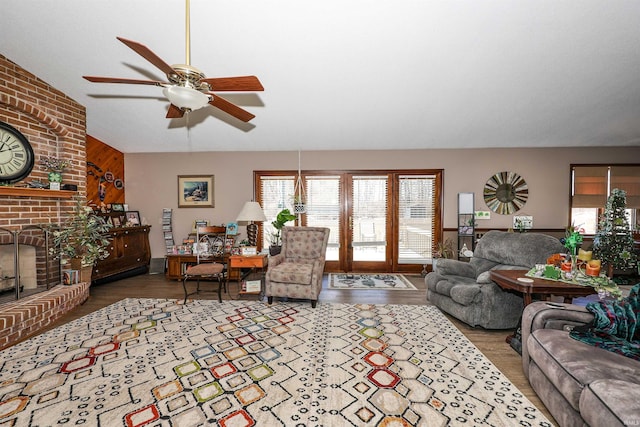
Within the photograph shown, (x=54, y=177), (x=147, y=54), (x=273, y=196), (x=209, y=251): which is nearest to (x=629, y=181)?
(x=273, y=196)

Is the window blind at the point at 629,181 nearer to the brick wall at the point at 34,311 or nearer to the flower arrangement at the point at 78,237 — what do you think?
the flower arrangement at the point at 78,237

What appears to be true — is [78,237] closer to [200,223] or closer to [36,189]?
[36,189]

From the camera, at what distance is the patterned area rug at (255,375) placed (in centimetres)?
182

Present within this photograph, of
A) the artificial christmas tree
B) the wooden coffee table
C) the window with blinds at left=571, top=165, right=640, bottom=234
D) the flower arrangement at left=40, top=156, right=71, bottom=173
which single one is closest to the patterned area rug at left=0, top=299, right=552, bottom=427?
the wooden coffee table

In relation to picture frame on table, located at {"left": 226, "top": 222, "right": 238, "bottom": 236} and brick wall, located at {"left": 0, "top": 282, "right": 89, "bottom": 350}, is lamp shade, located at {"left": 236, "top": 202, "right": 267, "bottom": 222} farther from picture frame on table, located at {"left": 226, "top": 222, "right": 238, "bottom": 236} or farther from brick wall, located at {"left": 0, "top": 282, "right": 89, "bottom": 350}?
brick wall, located at {"left": 0, "top": 282, "right": 89, "bottom": 350}

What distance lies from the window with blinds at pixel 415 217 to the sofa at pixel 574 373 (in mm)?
3492

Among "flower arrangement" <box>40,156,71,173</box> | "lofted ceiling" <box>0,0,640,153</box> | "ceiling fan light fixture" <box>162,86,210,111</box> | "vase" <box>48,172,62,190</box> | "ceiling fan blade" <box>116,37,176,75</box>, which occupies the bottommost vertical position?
"vase" <box>48,172,62,190</box>

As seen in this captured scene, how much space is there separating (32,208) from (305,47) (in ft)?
14.0

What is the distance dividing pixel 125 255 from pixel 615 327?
22.3 ft

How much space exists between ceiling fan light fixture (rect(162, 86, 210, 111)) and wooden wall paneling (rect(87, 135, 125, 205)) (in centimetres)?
482

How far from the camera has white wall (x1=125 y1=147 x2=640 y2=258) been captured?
5.45 m

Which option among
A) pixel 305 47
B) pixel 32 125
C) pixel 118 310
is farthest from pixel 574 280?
pixel 32 125

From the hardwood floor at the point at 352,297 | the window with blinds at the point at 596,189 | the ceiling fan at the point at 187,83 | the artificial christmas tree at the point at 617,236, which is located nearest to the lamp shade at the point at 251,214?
the hardwood floor at the point at 352,297

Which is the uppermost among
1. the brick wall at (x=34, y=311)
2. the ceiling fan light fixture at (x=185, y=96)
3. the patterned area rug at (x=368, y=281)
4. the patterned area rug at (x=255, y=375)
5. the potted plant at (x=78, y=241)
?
the ceiling fan light fixture at (x=185, y=96)
